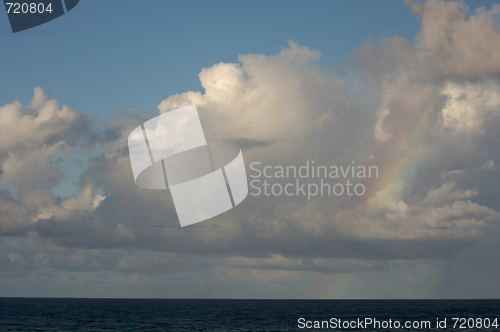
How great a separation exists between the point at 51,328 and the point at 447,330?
3935 inches

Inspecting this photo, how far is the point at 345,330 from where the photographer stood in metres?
110

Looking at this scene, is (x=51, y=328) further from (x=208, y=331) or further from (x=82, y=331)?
(x=208, y=331)

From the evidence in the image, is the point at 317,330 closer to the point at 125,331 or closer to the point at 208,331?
the point at 208,331

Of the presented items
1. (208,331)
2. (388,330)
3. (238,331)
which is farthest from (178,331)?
(388,330)

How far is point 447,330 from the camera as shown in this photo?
348 ft

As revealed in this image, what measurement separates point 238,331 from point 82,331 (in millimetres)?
37529

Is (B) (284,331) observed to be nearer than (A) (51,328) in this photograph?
Yes

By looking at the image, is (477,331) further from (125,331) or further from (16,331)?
(16,331)

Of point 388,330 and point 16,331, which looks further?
point 388,330

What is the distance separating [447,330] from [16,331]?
103942 mm

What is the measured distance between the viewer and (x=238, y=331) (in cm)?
10181

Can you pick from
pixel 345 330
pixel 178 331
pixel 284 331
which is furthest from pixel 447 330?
pixel 178 331

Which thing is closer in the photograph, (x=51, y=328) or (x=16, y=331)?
(x=16, y=331)

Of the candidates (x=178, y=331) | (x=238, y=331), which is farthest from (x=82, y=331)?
(x=238, y=331)
